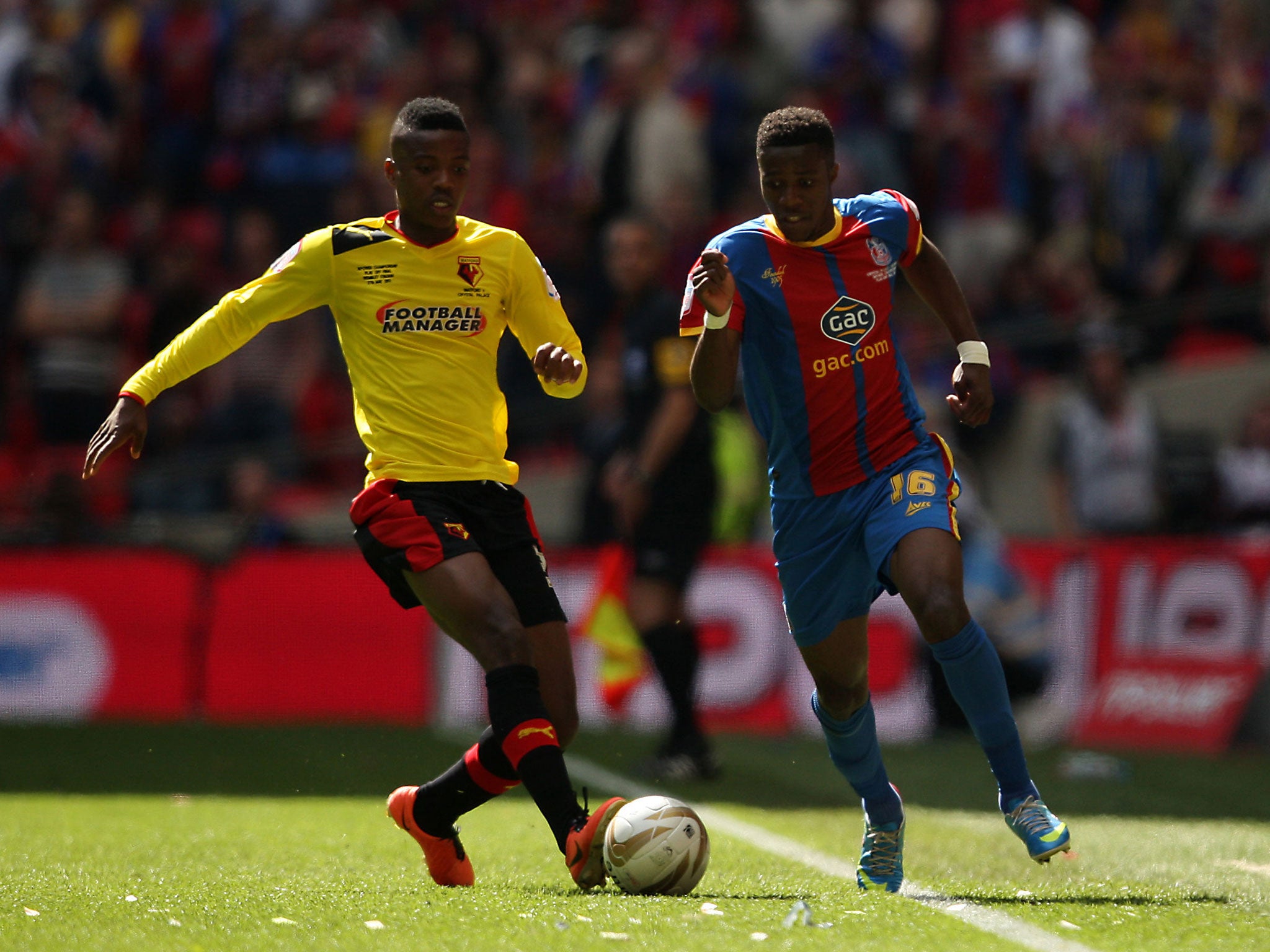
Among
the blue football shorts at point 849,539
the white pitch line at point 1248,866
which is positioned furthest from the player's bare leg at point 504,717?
the white pitch line at point 1248,866

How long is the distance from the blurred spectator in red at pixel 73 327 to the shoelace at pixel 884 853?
915 cm

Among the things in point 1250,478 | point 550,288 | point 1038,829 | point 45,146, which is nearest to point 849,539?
point 1038,829

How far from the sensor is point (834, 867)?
6.30m

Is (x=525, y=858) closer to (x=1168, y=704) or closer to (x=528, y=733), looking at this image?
(x=528, y=733)

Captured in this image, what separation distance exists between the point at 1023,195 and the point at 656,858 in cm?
1034

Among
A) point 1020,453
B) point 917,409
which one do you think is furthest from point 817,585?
point 1020,453

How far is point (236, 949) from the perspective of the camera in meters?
4.36

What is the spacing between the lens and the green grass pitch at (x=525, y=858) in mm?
4602

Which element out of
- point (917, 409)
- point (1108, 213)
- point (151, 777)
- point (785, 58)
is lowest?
point (151, 777)

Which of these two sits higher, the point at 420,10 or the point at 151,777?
the point at 420,10

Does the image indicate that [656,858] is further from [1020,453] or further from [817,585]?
[1020,453]

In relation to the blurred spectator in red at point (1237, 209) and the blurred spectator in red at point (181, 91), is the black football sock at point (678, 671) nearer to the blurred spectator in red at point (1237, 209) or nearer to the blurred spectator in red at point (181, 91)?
the blurred spectator in red at point (1237, 209)

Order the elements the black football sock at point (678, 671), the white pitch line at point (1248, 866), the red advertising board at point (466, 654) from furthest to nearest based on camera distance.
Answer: the red advertising board at point (466, 654) < the black football sock at point (678, 671) < the white pitch line at point (1248, 866)

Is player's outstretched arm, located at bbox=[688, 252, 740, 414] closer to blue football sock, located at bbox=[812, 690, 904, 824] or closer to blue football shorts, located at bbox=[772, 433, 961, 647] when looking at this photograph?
blue football shorts, located at bbox=[772, 433, 961, 647]
